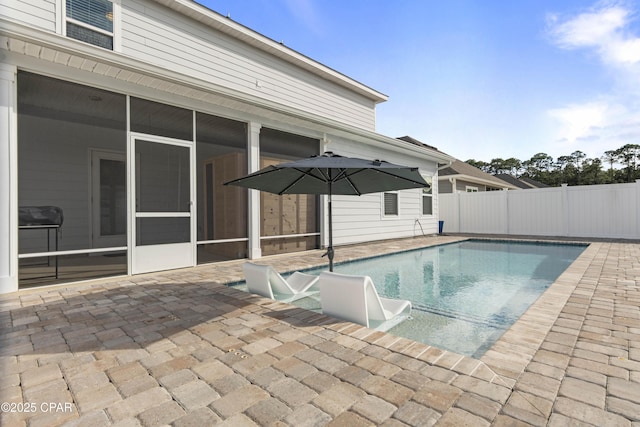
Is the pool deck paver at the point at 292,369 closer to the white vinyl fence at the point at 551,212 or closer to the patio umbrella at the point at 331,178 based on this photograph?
the patio umbrella at the point at 331,178

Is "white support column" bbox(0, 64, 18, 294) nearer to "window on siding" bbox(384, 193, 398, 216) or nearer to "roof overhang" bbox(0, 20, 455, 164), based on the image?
"roof overhang" bbox(0, 20, 455, 164)

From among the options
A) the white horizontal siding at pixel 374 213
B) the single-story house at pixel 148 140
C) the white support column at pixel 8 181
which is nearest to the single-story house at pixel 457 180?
the white horizontal siding at pixel 374 213

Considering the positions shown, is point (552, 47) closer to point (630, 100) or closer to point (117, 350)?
point (630, 100)

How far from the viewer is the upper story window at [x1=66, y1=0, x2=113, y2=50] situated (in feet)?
19.7

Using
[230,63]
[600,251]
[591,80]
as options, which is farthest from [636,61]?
[230,63]

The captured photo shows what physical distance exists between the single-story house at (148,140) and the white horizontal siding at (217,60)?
0.10ft

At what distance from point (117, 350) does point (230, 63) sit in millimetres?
7802

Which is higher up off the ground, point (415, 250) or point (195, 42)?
point (195, 42)

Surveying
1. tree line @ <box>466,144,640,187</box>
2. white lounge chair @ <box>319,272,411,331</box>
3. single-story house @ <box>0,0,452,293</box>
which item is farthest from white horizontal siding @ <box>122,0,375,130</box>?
tree line @ <box>466,144,640,187</box>

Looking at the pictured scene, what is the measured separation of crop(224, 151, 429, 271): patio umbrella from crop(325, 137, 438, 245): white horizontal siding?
3.99 meters

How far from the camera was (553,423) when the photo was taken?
5.18 ft

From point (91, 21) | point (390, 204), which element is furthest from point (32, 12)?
point (390, 204)

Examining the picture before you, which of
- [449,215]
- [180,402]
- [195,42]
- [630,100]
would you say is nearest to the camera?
[180,402]

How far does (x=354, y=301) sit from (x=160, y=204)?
13.2 ft
